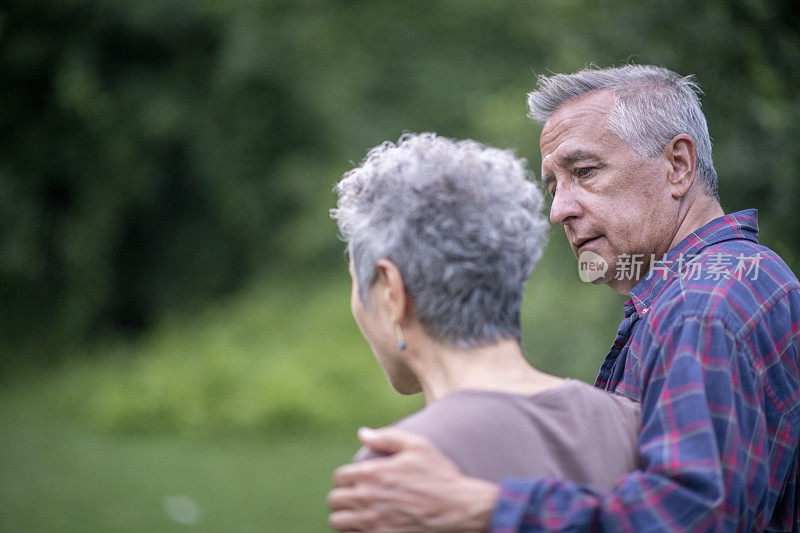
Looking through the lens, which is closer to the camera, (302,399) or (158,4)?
(302,399)

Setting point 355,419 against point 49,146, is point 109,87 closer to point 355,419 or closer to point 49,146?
point 49,146

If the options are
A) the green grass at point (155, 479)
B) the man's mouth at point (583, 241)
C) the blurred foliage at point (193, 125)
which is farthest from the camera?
the blurred foliage at point (193, 125)

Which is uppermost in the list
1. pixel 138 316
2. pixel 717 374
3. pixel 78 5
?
pixel 78 5

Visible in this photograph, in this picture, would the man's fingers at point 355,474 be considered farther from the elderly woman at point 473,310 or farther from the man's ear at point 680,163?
the man's ear at point 680,163

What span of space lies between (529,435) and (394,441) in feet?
0.85

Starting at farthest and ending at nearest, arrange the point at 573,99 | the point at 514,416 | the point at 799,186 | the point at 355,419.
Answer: the point at 355,419
the point at 799,186
the point at 573,99
the point at 514,416

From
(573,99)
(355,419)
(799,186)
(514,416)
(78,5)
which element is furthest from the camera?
(78,5)

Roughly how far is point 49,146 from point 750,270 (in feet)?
35.4

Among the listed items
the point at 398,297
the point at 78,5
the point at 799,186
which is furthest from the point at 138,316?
the point at 398,297

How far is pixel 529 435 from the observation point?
151cm

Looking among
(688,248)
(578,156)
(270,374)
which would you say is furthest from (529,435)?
(270,374)

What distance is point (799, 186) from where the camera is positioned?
3348mm

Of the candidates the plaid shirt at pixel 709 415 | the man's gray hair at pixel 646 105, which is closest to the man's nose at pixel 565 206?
the man's gray hair at pixel 646 105

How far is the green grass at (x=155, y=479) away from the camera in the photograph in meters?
5.96
